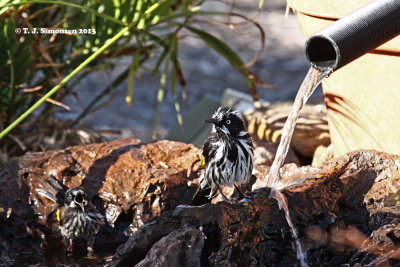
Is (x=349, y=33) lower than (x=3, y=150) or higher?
higher

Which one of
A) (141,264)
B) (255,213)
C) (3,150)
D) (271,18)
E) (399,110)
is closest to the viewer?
(141,264)

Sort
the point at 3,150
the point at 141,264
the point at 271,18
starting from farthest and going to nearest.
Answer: the point at 271,18 < the point at 3,150 < the point at 141,264

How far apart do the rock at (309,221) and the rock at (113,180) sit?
2.79ft

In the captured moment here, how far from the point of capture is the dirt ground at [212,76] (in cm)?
898

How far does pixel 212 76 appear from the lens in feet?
33.4

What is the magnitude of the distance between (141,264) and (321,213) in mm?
1107

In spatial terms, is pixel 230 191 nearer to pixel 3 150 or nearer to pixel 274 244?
pixel 274 244

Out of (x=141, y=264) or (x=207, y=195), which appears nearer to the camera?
(x=141, y=264)

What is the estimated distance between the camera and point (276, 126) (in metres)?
5.91

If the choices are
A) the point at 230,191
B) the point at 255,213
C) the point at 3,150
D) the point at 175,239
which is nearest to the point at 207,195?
the point at 230,191

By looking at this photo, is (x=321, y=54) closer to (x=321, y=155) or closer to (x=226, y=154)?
(x=226, y=154)

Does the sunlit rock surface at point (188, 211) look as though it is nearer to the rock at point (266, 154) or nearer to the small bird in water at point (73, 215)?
the small bird in water at point (73, 215)
